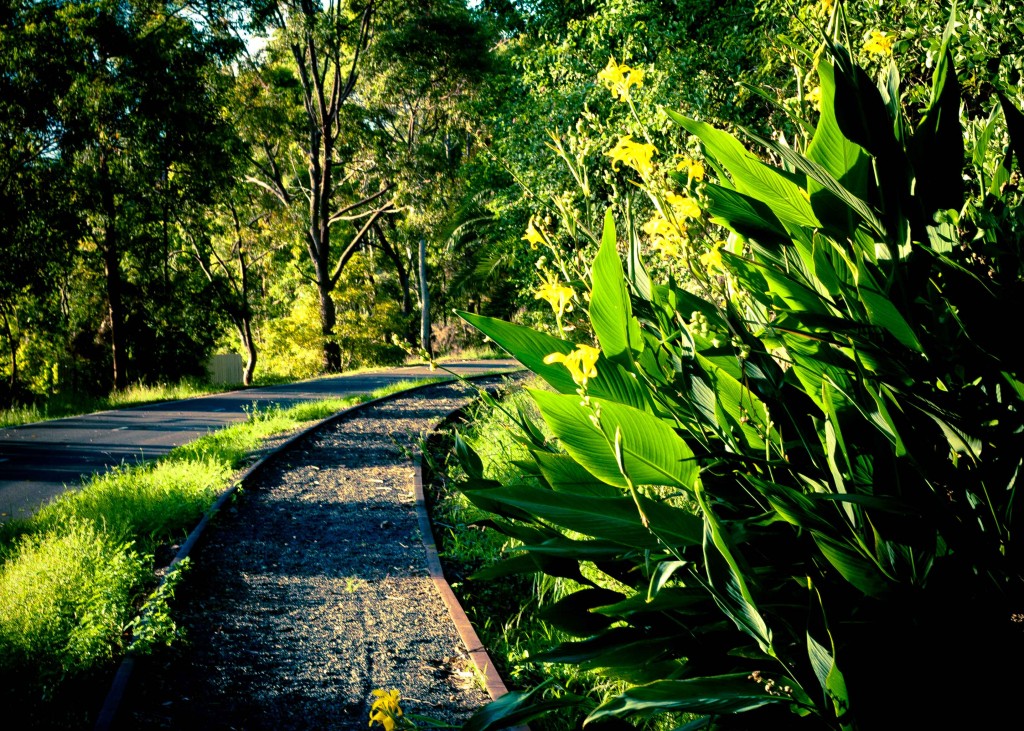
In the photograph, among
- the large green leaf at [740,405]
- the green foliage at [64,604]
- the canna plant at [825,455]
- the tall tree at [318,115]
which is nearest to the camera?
the canna plant at [825,455]

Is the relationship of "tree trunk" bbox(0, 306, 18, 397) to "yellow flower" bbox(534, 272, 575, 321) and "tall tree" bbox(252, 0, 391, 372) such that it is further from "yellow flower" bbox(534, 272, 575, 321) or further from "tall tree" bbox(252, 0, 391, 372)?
"yellow flower" bbox(534, 272, 575, 321)

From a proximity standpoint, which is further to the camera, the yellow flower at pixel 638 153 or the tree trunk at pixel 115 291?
the tree trunk at pixel 115 291

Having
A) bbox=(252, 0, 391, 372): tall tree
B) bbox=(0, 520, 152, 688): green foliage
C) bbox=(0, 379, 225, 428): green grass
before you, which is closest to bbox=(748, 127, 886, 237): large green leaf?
bbox=(0, 520, 152, 688): green foliage

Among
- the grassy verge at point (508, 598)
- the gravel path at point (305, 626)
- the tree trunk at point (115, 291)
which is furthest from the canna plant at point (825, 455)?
the tree trunk at point (115, 291)

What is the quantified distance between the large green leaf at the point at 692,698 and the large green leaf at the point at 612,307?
0.68 m

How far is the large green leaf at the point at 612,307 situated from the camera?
159 centimetres

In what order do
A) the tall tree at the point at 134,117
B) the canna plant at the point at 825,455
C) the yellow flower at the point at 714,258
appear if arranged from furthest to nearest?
1. the tall tree at the point at 134,117
2. the yellow flower at the point at 714,258
3. the canna plant at the point at 825,455

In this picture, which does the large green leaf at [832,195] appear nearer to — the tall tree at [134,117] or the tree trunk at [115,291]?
the tall tree at [134,117]

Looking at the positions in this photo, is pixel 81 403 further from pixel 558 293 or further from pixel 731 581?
pixel 731 581

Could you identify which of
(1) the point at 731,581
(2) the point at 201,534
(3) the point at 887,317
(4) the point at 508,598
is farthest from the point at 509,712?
(2) the point at 201,534

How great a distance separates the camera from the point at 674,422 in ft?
5.79

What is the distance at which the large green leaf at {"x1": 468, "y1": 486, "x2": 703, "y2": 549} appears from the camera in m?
1.50

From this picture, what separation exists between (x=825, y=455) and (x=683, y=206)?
70 cm

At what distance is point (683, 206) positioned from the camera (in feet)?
6.11
